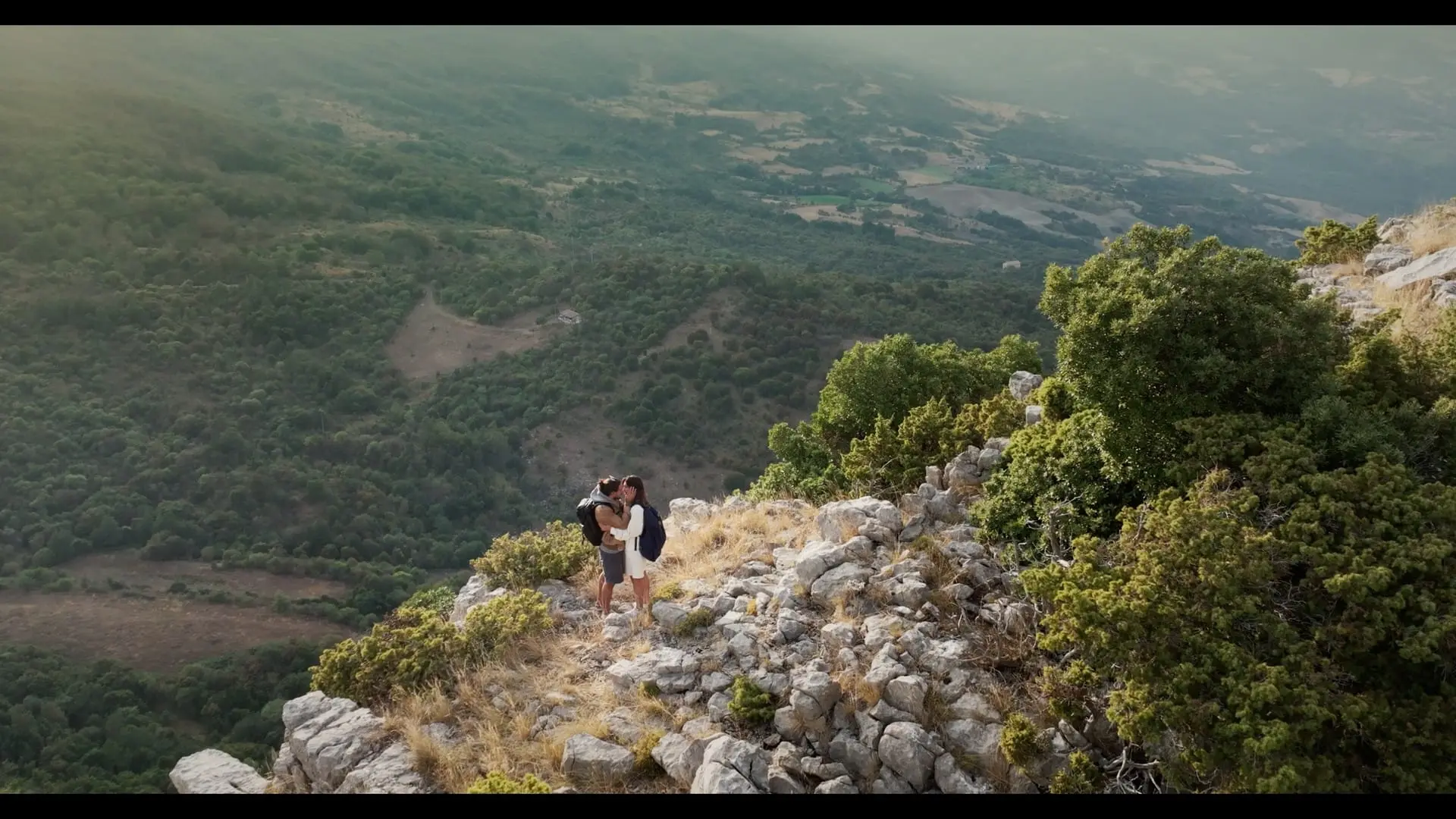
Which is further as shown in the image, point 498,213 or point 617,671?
point 498,213

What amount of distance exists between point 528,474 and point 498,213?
48.6 metres

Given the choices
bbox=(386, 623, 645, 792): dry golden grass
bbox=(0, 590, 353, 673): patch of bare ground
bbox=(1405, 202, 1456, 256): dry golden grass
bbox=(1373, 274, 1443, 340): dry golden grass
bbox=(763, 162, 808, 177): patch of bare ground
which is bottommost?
bbox=(0, 590, 353, 673): patch of bare ground

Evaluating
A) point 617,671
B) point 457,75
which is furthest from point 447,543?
point 457,75

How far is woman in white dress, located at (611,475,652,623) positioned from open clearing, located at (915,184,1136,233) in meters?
126

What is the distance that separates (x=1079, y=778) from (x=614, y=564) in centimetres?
562

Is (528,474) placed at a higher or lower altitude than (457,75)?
lower

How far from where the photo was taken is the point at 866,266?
315 feet

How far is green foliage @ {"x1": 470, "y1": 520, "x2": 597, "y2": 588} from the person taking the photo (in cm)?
1210

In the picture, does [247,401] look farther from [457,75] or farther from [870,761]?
[457,75]

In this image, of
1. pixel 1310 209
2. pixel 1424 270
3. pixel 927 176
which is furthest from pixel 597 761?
pixel 1310 209

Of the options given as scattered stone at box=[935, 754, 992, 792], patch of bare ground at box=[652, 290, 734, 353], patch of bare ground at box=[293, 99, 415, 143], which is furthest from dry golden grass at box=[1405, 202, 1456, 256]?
patch of bare ground at box=[293, 99, 415, 143]

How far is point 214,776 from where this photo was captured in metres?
8.45

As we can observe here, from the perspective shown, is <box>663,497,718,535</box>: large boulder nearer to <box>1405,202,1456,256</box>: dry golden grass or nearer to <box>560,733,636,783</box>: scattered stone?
<box>560,733,636,783</box>: scattered stone
